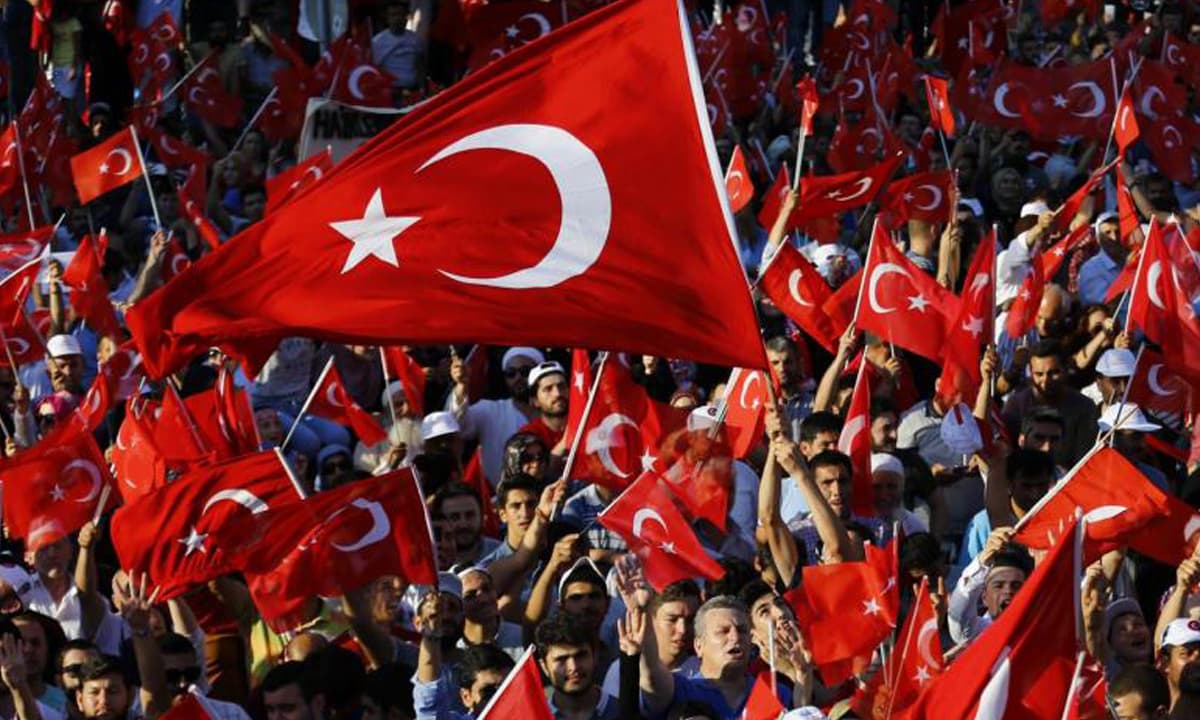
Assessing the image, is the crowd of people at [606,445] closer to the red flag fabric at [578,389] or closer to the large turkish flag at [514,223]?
the red flag fabric at [578,389]

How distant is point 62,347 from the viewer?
14.1 metres

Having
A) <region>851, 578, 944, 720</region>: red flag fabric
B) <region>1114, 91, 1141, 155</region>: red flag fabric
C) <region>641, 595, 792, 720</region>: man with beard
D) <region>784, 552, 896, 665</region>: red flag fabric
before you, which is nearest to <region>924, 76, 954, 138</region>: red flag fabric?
<region>1114, 91, 1141, 155</region>: red flag fabric

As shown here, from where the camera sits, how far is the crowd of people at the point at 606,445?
9523 millimetres

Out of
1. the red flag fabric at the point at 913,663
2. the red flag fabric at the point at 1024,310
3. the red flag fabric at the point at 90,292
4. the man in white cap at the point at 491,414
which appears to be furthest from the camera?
the red flag fabric at the point at 90,292

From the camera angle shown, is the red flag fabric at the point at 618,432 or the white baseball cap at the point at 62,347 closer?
the red flag fabric at the point at 618,432

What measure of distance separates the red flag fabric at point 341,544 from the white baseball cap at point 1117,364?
3880 millimetres

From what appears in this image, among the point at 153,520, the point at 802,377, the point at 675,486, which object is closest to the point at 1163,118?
the point at 802,377

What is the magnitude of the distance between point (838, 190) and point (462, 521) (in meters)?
3.66

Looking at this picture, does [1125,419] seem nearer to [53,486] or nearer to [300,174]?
[53,486]

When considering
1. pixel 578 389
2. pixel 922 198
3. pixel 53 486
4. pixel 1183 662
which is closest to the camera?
pixel 1183 662

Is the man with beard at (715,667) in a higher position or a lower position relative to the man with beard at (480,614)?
higher

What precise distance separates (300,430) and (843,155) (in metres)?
5.22

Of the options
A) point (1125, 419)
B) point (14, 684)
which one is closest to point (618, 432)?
point (1125, 419)

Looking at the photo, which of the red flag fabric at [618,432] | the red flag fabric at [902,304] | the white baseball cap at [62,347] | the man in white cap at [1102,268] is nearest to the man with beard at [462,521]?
the red flag fabric at [618,432]
